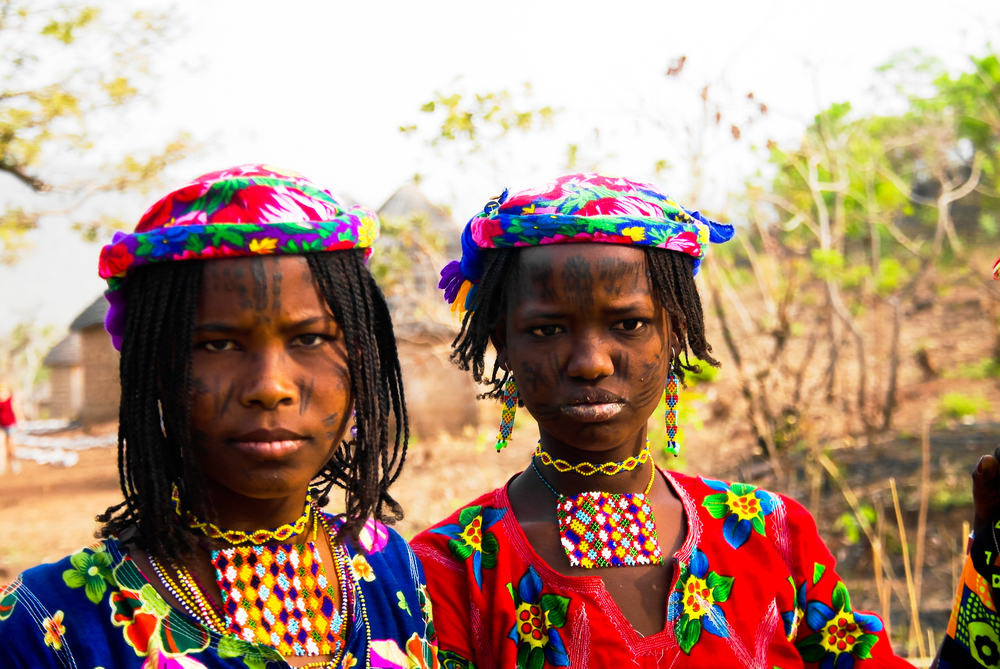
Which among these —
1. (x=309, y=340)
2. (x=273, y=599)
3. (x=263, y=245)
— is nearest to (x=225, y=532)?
(x=273, y=599)

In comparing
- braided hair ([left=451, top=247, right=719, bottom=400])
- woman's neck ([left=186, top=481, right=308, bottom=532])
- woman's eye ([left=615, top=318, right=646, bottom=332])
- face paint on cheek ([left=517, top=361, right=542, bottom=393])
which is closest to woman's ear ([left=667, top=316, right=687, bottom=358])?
braided hair ([left=451, top=247, right=719, bottom=400])

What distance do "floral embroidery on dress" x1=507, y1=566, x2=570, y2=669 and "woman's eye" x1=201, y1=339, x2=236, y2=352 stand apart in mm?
844

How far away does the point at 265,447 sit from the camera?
1.39 meters

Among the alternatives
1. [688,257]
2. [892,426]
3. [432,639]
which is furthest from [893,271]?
[432,639]

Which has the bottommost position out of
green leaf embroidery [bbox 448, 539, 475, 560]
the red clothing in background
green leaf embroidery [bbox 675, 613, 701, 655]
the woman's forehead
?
the red clothing in background

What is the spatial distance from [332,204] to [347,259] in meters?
0.11

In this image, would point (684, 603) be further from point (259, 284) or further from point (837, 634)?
point (259, 284)

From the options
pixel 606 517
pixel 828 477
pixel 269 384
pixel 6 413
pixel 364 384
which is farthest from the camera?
pixel 6 413

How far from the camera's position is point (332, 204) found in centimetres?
150

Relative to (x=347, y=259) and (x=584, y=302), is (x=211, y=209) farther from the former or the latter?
(x=584, y=302)

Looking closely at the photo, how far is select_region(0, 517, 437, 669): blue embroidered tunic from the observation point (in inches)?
50.1

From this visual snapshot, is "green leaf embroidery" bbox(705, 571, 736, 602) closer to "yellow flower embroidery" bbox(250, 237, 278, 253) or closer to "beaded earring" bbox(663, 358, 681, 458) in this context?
"beaded earring" bbox(663, 358, 681, 458)

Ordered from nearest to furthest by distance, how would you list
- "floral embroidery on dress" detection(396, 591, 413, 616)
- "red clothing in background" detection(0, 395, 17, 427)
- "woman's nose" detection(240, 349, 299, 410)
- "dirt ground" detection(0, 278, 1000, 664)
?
"woman's nose" detection(240, 349, 299, 410) < "floral embroidery on dress" detection(396, 591, 413, 616) < "dirt ground" detection(0, 278, 1000, 664) < "red clothing in background" detection(0, 395, 17, 427)

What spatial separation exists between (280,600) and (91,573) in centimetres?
34
